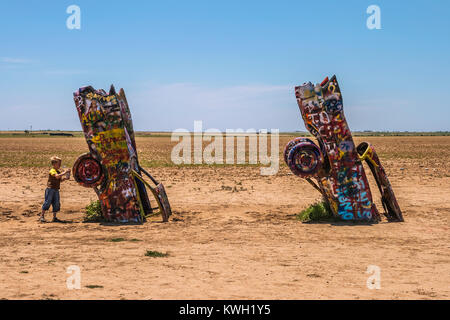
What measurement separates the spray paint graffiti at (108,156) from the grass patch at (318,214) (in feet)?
14.2

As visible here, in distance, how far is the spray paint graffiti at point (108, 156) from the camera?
13055mm

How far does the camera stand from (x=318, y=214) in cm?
1346

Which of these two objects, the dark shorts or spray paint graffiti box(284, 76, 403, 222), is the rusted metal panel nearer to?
the dark shorts

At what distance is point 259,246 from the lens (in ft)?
35.1

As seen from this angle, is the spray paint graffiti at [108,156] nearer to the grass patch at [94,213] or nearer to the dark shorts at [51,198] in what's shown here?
the grass patch at [94,213]

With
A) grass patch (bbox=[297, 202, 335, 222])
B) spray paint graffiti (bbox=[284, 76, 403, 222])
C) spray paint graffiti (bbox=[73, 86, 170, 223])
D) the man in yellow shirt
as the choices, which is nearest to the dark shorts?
the man in yellow shirt

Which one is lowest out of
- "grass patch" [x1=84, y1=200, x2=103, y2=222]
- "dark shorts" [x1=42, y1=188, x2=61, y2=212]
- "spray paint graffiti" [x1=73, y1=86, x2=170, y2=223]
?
"grass patch" [x1=84, y1=200, x2=103, y2=222]

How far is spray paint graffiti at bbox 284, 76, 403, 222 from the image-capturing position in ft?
42.2

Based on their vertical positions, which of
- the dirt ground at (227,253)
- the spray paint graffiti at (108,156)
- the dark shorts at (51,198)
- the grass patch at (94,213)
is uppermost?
the spray paint graffiti at (108,156)

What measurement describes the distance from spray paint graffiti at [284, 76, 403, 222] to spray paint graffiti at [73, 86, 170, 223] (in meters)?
4.13

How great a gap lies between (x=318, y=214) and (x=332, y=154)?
1.69 metres

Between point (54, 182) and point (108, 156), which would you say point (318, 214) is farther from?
point (54, 182)

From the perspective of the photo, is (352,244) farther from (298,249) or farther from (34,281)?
(34,281)

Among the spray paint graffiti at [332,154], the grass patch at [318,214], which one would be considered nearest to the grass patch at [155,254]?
the spray paint graffiti at [332,154]
